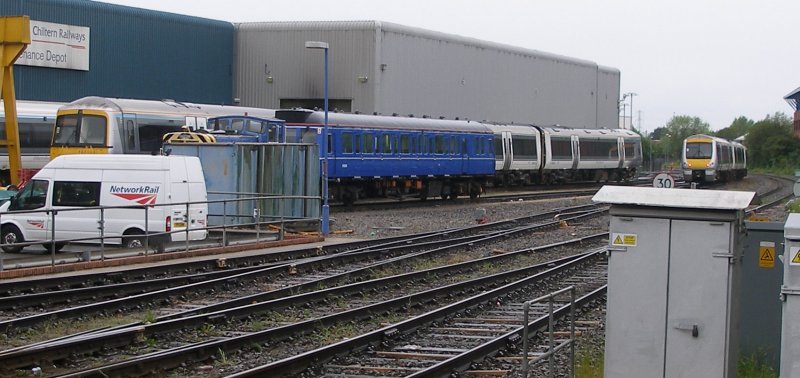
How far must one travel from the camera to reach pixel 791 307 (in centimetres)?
743

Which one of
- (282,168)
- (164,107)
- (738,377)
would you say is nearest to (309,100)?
(164,107)

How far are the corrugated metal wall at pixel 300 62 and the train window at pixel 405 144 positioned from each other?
12.3 metres

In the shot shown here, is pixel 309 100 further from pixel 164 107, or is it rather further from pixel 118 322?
pixel 118 322

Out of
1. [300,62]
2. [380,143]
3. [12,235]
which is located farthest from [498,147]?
[12,235]

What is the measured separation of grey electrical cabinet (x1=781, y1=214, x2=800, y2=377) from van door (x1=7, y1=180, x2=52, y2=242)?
50.8ft

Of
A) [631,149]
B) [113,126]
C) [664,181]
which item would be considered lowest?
[664,181]

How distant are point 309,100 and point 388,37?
195 inches

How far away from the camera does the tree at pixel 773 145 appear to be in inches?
3782

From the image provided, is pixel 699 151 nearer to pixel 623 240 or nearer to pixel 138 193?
pixel 138 193

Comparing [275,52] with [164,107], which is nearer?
[164,107]

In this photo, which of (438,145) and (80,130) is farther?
(438,145)

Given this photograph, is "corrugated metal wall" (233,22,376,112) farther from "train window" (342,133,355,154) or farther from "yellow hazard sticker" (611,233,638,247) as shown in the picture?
"yellow hazard sticker" (611,233,638,247)

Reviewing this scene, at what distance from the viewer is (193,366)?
1083 cm

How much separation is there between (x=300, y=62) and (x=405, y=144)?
15.0 meters
